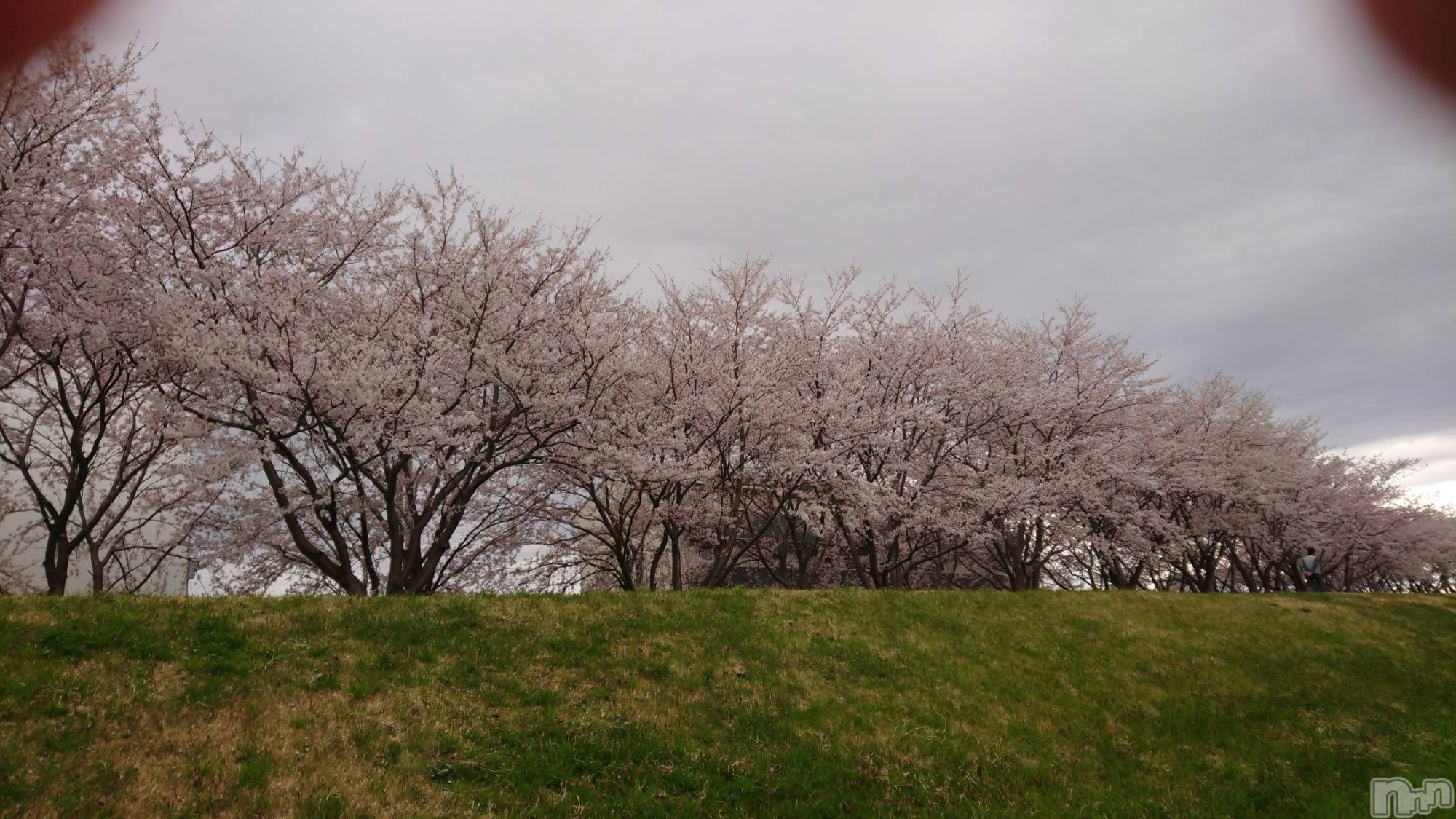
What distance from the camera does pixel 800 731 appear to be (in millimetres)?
9344

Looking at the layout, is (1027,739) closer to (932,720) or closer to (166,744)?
(932,720)

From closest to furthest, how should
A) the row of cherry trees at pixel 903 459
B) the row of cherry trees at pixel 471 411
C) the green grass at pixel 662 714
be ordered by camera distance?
the green grass at pixel 662 714, the row of cherry trees at pixel 471 411, the row of cherry trees at pixel 903 459

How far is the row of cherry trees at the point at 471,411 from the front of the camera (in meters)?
14.2

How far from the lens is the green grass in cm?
689

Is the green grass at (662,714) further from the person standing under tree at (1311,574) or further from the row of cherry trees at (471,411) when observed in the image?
the person standing under tree at (1311,574)

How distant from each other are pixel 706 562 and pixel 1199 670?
21.6 metres

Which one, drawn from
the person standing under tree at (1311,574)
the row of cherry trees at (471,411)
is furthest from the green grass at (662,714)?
the person standing under tree at (1311,574)

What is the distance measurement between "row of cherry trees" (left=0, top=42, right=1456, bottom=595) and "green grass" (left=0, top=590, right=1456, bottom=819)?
5563 mm

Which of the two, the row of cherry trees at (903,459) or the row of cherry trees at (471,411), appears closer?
the row of cherry trees at (471,411)

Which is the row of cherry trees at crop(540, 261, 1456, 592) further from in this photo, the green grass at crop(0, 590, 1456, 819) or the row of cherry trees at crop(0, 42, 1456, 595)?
the green grass at crop(0, 590, 1456, 819)

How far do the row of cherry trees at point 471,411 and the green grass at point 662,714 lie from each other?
556cm

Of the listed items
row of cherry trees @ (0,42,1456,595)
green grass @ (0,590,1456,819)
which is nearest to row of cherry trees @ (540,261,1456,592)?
row of cherry trees @ (0,42,1456,595)

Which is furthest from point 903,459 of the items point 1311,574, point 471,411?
point 1311,574

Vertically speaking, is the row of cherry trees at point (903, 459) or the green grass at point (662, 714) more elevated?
the row of cherry trees at point (903, 459)
